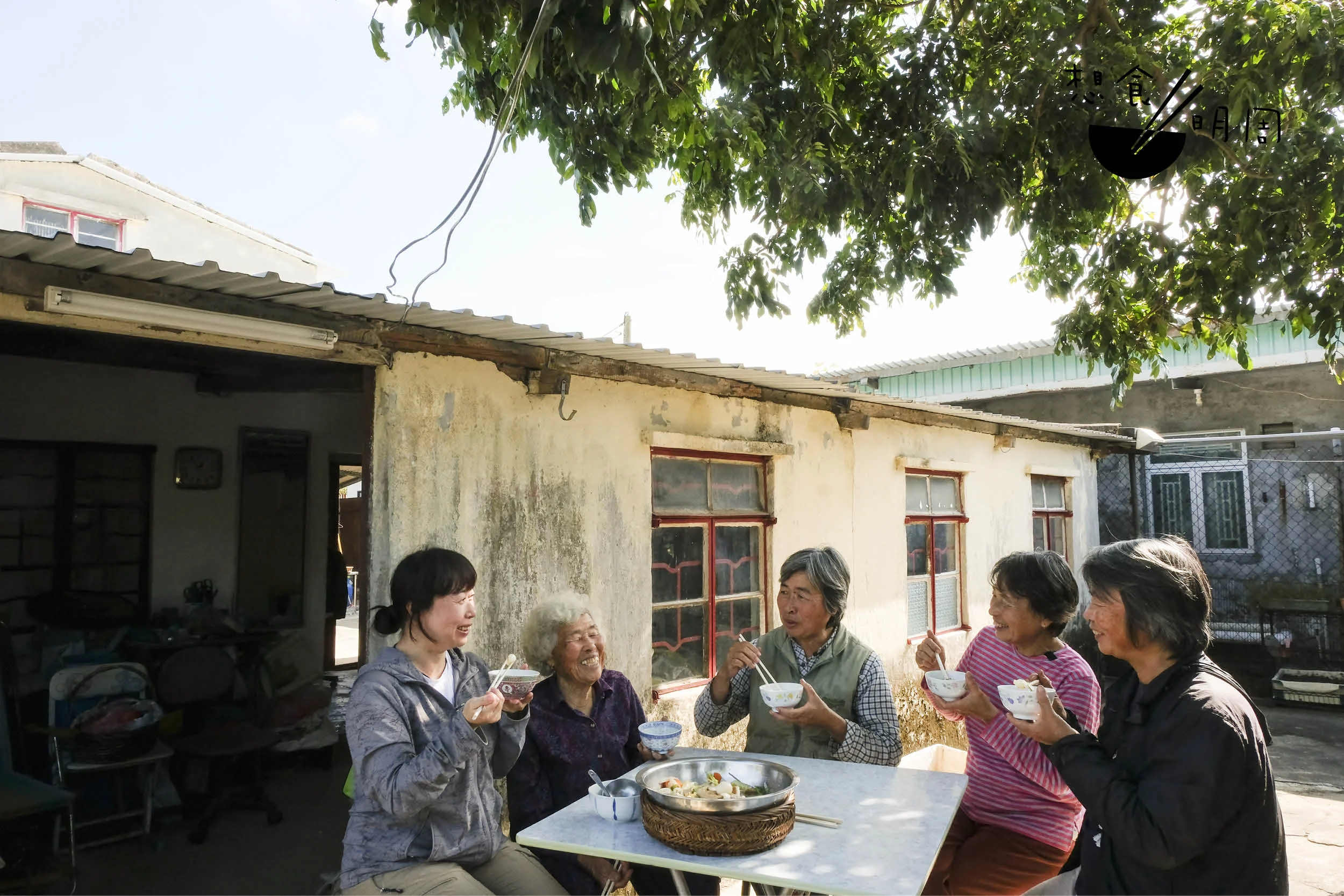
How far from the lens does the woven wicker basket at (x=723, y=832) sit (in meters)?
2.17

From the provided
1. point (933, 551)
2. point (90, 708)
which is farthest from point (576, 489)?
point (933, 551)

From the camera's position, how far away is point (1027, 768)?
2.84 meters

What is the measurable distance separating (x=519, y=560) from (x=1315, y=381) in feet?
33.0

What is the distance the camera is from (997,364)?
12.3 metres

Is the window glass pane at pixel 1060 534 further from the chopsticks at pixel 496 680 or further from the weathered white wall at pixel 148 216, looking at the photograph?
the weathered white wall at pixel 148 216

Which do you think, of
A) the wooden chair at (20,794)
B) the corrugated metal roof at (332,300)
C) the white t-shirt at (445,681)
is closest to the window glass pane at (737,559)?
the corrugated metal roof at (332,300)

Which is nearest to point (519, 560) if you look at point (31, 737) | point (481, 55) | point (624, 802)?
point (624, 802)

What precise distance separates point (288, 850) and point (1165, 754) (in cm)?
439

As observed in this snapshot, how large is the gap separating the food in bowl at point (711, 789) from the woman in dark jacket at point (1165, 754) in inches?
31.4

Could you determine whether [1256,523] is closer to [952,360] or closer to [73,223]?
[952,360]

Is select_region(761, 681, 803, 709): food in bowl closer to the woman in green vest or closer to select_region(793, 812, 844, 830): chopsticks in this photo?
the woman in green vest

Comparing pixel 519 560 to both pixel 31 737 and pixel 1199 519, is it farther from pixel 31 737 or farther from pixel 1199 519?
pixel 1199 519

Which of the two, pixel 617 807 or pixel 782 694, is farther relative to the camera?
pixel 782 694

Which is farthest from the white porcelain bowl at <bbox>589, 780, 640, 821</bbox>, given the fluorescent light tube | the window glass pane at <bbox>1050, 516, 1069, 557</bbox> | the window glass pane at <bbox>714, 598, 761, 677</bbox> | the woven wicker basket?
the window glass pane at <bbox>1050, 516, 1069, 557</bbox>
